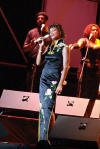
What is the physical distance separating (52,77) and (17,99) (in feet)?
6.20

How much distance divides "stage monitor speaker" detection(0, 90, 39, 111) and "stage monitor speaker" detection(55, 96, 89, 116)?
1.39ft

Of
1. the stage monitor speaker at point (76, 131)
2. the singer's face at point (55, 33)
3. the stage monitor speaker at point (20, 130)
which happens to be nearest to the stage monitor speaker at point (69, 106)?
the stage monitor speaker at point (20, 130)

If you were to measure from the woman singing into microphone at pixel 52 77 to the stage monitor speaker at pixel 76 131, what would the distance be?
0.75 ft

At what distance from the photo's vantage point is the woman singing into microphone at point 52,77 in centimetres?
357

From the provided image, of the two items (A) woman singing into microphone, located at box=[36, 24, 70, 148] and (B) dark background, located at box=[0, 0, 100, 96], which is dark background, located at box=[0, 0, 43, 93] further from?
(A) woman singing into microphone, located at box=[36, 24, 70, 148]

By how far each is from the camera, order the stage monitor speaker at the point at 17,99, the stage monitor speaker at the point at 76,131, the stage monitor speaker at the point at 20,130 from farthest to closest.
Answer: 1. the stage monitor speaker at the point at 17,99
2. the stage monitor speaker at the point at 20,130
3. the stage monitor speaker at the point at 76,131

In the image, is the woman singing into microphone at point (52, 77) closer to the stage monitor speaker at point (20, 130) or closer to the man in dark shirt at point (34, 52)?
the stage monitor speaker at point (20, 130)

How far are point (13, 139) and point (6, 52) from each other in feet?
7.43

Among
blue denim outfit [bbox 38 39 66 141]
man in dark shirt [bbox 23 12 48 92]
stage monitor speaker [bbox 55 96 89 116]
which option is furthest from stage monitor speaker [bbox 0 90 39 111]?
blue denim outfit [bbox 38 39 66 141]

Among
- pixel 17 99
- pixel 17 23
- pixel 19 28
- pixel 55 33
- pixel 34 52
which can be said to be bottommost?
pixel 17 99

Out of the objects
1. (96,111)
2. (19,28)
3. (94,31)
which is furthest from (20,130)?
(19,28)

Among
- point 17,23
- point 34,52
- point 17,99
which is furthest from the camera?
point 17,23

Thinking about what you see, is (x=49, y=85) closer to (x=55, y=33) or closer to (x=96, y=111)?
(x=55, y=33)

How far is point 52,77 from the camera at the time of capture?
361 centimetres
